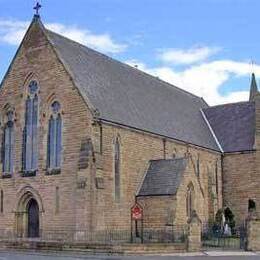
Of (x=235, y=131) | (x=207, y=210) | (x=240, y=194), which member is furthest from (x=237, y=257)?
(x=235, y=131)

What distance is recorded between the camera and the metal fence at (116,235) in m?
31.9

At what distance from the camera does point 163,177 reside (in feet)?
121

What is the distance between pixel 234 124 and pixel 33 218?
2385 cm

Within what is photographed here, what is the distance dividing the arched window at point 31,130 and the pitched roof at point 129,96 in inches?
134

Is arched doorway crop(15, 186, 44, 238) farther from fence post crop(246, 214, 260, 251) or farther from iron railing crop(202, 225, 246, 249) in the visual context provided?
fence post crop(246, 214, 260, 251)

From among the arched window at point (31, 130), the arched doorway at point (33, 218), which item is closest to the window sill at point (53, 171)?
the arched window at point (31, 130)

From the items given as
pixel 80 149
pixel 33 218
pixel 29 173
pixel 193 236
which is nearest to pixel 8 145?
pixel 29 173

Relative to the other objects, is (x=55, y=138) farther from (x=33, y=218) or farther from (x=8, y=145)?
(x=33, y=218)

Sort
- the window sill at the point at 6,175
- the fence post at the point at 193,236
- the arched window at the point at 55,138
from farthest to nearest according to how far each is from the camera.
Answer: the window sill at the point at 6,175 < the arched window at the point at 55,138 < the fence post at the point at 193,236

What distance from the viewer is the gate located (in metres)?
33.1

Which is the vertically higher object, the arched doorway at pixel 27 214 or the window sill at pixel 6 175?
the window sill at pixel 6 175

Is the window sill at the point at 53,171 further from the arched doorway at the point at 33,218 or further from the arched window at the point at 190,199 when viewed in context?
the arched window at the point at 190,199

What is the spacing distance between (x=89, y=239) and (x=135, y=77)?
1777cm

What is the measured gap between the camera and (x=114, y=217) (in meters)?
34.5
